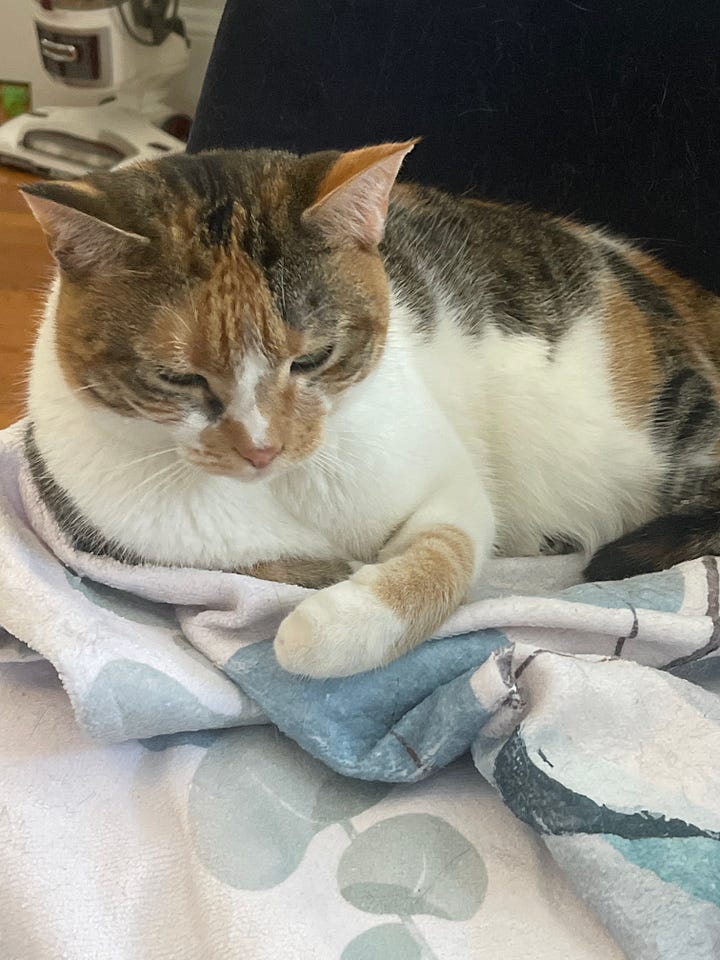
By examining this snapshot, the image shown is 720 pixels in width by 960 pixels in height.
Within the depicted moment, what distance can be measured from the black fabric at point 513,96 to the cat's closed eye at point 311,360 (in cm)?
77

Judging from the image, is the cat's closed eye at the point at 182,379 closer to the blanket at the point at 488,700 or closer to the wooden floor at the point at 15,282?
the blanket at the point at 488,700

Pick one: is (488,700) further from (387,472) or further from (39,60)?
(39,60)

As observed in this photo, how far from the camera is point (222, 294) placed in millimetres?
927

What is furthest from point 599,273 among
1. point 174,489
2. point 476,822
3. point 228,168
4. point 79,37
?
point 79,37

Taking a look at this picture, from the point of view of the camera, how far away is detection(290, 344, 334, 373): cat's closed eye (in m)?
0.99

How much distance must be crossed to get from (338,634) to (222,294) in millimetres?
369

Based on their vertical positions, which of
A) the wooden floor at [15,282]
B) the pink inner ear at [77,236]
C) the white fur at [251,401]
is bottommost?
the wooden floor at [15,282]

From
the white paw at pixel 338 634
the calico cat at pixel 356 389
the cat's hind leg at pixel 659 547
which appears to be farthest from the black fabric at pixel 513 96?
the white paw at pixel 338 634

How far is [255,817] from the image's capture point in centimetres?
95

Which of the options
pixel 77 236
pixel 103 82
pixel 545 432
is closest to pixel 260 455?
pixel 77 236

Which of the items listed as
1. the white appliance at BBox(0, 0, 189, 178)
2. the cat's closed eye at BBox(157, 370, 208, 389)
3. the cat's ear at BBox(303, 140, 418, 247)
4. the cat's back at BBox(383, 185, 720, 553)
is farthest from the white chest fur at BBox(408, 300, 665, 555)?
the white appliance at BBox(0, 0, 189, 178)

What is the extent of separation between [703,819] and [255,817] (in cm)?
44

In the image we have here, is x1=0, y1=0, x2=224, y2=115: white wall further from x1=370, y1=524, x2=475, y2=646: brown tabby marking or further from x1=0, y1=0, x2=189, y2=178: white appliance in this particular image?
x1=370, y1=524, x2=475, y2=646: brown tabby marking

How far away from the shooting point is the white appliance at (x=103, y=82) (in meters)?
2.49
